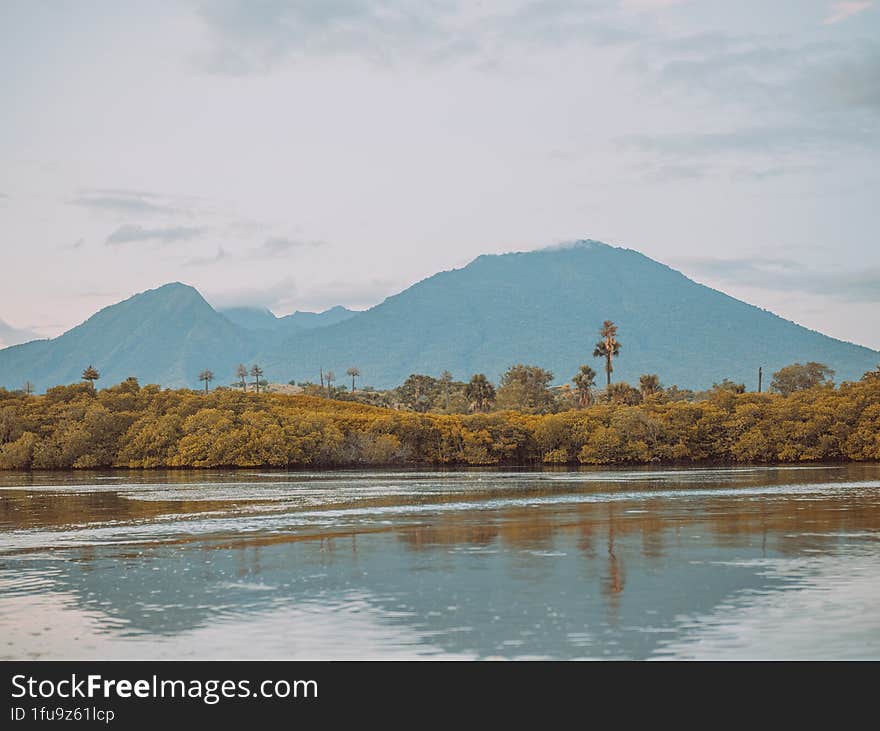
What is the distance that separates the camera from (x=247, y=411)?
4860 inches

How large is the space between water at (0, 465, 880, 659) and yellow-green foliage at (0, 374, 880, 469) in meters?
67.2

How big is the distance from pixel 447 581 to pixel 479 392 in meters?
133

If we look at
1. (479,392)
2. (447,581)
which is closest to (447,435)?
(479,392)

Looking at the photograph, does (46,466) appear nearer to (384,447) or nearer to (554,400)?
(384,447)

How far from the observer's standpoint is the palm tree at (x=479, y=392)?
521ft

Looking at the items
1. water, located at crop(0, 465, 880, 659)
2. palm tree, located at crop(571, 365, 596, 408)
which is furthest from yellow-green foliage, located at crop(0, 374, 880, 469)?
water, located at crop(0, 465, 880, 659)

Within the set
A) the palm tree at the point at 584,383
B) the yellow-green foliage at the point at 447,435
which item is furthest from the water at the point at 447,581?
the palm tree at the point at 584,383

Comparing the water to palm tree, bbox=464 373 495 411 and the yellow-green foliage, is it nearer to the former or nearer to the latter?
the yellow-green foliage

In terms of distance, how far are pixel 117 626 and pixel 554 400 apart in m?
150

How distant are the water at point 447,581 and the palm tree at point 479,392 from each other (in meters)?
108

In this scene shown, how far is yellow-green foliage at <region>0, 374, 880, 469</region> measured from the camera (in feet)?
380

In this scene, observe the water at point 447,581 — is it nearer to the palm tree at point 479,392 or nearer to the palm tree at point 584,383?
the palm tree at point 584,383
